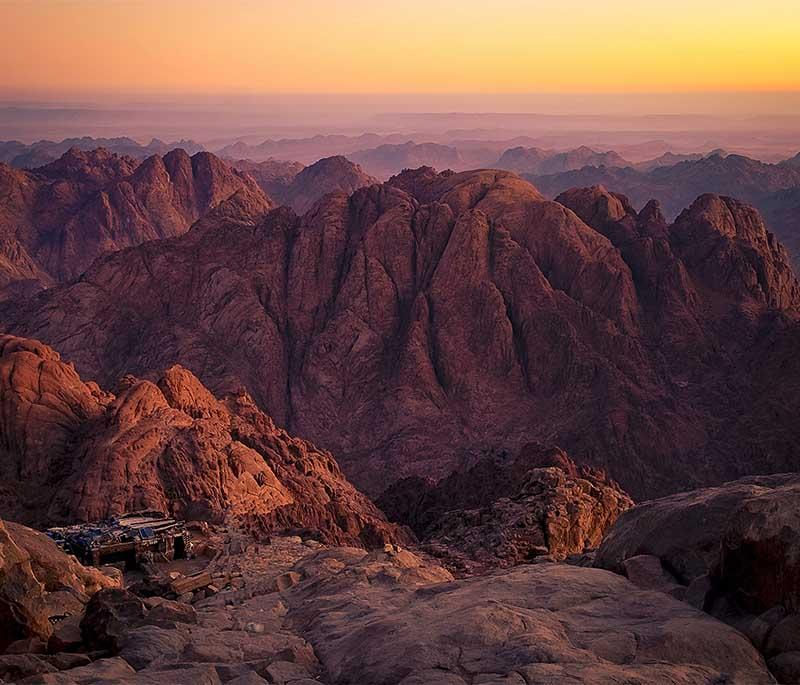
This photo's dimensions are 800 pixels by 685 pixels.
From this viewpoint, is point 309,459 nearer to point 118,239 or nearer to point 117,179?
point 118,239

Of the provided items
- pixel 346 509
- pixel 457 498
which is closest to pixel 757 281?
pixel 457 498

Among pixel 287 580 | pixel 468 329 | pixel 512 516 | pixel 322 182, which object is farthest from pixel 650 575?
pixel 322 182

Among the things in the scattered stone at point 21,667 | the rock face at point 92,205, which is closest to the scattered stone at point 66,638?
the scattered stone at point 21,667

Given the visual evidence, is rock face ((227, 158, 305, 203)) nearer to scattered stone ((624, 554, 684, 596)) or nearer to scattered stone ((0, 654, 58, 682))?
scattered stone ((624, 554, 684, 596))

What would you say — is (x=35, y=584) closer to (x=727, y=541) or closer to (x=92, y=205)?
(x=727, y=541)

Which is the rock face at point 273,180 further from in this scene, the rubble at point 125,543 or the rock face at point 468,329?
the rubble at point 125,543

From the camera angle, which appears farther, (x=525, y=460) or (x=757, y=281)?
(x=757, y=281)
